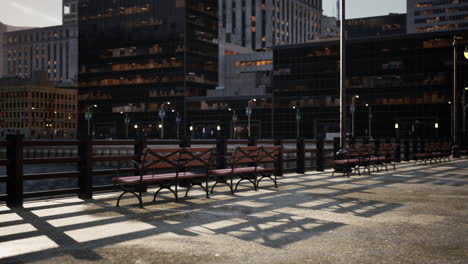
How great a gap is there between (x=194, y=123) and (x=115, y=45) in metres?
33.7

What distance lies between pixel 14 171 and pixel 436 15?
563ft

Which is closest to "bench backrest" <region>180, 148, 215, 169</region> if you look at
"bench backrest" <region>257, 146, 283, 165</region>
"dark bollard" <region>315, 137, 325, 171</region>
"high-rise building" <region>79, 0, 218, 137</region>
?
"bench backrest" <region>257, 146, 283, 165</region>

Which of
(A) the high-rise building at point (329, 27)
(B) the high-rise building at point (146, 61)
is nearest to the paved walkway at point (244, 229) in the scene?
(B) the high-rise building at point (146, 61)

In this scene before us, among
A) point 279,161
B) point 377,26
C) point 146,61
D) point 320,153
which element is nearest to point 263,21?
point 377,26

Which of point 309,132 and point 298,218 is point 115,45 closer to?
point 309,132

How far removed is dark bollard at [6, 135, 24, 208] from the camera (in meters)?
9.23

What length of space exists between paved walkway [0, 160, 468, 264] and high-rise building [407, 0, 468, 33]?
16469cm

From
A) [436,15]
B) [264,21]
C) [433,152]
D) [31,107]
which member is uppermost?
[436,15]

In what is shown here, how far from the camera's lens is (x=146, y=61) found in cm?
11919

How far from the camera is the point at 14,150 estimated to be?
30.3ft

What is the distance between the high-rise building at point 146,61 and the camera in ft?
373

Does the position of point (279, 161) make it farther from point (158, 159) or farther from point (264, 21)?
point (264, 21)

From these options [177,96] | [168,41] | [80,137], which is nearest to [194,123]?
[177,96]

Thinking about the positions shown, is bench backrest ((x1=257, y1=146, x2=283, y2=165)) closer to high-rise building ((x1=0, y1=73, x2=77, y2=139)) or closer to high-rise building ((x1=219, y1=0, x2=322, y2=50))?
high-rise building ((x1=0, y1=73, x2=77, y2=139))
